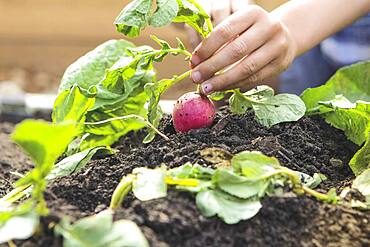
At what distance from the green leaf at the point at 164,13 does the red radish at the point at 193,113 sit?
136 millimetres

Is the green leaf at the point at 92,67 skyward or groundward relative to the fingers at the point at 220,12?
groundward

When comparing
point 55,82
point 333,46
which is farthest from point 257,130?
point 55,82

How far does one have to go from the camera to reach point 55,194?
87 cm

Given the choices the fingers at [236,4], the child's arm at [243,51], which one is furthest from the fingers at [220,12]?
the child's arm at [243,51]

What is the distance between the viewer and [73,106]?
42.6 inches

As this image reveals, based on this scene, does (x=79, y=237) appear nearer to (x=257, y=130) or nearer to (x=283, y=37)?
(x=257, y=130)

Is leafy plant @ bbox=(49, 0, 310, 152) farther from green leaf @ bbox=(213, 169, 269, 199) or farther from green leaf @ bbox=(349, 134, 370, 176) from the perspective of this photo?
green leaf @ bbox=(213, 169, 269, 199)

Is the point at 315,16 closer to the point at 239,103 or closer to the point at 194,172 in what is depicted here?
the point at 239,103

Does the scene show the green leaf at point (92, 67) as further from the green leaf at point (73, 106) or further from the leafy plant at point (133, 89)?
the green leaf at point (73, 106)

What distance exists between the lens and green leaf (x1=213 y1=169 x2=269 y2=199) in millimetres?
751

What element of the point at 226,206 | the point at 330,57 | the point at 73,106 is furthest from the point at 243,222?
the point at 330,57

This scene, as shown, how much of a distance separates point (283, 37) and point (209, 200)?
1.42ft

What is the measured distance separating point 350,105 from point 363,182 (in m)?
0.19

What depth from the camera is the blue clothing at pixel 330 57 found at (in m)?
2.08
